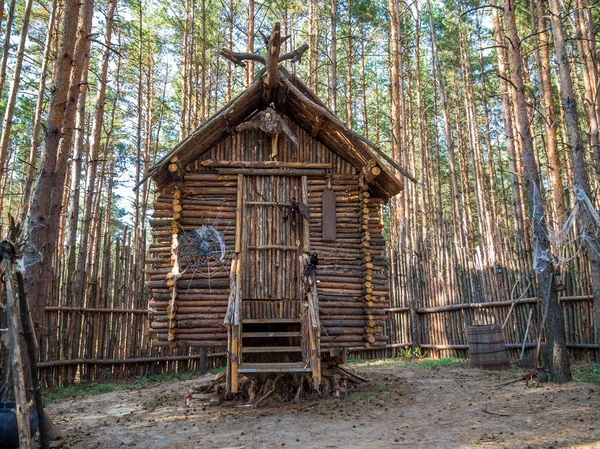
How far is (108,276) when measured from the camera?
1225 cm

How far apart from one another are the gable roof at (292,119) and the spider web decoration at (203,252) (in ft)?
4.46

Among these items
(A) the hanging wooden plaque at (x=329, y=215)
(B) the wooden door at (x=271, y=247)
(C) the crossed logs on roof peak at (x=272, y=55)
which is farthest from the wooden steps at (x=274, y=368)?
(C) the crossed logs on roof peak at (x=272, y=55)

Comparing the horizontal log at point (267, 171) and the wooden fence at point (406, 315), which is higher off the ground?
the horizontal log at point (267, 171)

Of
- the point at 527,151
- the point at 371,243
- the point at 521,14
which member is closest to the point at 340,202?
the point at 371,243

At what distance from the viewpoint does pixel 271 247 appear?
9.55m

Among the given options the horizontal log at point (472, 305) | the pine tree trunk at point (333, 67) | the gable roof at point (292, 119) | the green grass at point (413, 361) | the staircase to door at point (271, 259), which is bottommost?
the green grass at point (413, 361)

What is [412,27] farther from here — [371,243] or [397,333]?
[371,243]

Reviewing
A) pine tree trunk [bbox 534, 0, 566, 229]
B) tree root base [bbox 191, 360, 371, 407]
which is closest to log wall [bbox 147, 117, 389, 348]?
tree root base [bbox 191, 360, 371, 407]

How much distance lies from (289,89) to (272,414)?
6.06 metres

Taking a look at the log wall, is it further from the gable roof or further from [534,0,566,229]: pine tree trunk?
[534,0,566,229]: pine tree trunk

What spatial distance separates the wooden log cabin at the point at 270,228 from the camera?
30.2 feet

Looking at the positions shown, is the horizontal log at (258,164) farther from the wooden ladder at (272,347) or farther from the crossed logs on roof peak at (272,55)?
the wooden ladder at (272,347)

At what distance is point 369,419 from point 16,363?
5.12 meters

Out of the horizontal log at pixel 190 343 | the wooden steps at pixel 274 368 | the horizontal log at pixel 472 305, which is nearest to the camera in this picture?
the wooden steps at pixel 274 368
